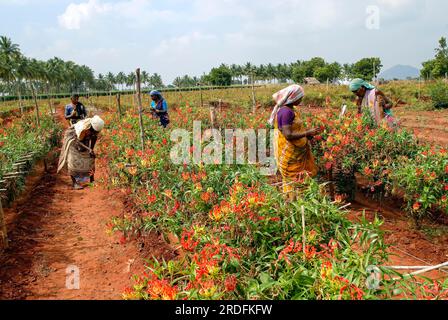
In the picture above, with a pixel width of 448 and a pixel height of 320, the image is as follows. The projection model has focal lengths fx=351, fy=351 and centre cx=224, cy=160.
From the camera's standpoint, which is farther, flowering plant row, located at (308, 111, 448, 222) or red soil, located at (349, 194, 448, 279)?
flowering plant row, located at (308, 111, 448, 222)

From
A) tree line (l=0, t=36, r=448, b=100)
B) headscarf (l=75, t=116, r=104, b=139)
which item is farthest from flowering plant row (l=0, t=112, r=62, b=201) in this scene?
tree line (l=0, t=36, r=448, b=100)

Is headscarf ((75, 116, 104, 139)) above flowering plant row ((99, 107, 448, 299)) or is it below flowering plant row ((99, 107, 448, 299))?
above

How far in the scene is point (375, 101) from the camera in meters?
4.50

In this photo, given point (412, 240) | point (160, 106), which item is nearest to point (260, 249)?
point (412, 240)

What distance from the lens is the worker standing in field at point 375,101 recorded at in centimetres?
445

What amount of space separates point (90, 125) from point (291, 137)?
3316 millimetres

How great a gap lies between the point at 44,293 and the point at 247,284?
191cm

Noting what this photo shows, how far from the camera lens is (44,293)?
8.86ft

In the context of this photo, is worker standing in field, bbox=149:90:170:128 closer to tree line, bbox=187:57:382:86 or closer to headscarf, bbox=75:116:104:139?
headscarf, bbox=75:116:104:139

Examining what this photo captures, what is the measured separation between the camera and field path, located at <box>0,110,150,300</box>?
9.01 ft

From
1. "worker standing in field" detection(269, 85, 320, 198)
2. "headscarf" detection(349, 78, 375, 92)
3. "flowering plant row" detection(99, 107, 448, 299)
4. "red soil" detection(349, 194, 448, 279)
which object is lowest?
"red soil" detection(349, 194, 448, 279)

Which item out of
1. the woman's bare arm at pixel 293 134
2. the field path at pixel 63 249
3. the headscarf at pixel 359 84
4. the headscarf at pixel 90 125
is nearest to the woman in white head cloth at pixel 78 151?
the headscarf at pixel 90 125

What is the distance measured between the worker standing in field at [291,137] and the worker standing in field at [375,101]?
1.83 m

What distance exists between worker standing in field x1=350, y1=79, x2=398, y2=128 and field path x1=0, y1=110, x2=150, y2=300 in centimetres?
333
